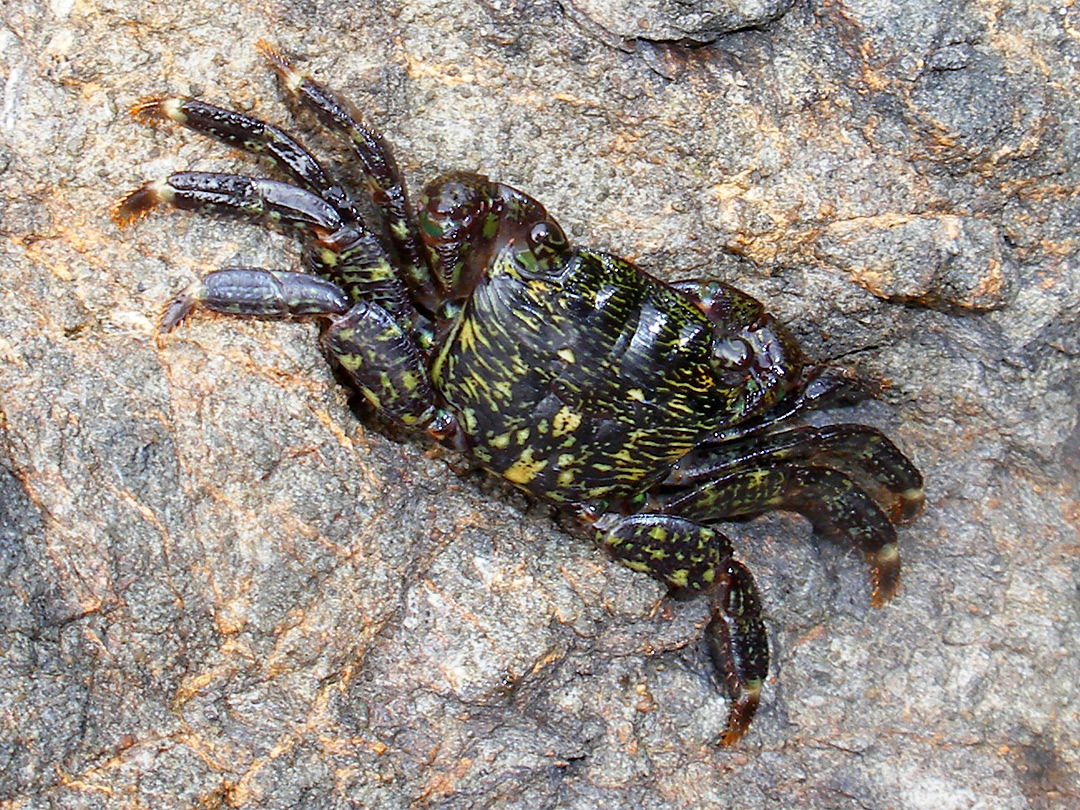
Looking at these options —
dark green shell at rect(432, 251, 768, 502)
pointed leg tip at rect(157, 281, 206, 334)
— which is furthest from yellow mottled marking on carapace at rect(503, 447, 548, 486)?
pointed leg tip at rect(157, 281, 206, 334)

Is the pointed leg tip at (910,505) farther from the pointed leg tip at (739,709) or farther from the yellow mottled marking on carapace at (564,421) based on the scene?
the yellow mottled marking on carapace at (564,421)

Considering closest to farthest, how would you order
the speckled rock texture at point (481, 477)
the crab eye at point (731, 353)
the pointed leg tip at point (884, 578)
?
the speckled rock texture at point (481, 477) → the crab eye at point (731, 353) → the pointed leg tip at point (884, 578)

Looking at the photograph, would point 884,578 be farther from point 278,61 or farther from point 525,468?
point 278,61

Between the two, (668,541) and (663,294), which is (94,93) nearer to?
(663,294)

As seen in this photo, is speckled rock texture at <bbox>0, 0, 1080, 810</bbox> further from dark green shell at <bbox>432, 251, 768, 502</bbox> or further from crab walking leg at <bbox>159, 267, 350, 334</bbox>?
dark green shell at <bbox>432, 251, 768, 502</bbox>

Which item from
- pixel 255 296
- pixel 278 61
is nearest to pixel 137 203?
pixel 255 296

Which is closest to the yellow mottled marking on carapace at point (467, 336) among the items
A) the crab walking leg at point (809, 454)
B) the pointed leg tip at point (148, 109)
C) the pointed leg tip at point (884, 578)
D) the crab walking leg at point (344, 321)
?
the crab walking leg at point (344, 321)
